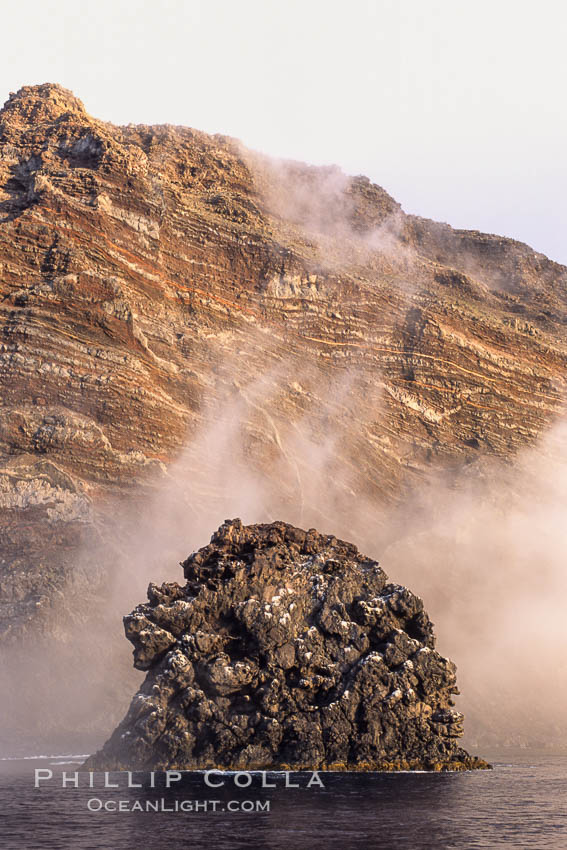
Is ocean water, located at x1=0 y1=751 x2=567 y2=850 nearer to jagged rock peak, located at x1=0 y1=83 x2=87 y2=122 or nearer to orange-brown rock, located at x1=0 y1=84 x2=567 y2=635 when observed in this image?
orange-brown rock, located at x1=0 y1=84 x2=567 y2=635

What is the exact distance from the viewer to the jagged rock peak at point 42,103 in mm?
142875

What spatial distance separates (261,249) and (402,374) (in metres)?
25.5

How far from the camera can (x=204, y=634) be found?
78.6 metres

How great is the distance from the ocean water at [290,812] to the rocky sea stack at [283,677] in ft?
8.38

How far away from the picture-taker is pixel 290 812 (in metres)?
56.2

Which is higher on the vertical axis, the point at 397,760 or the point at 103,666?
the point at 103,666

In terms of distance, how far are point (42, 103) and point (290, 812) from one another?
118722mm

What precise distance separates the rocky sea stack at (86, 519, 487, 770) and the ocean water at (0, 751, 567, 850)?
2554mm

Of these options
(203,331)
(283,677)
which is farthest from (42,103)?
(283,677)

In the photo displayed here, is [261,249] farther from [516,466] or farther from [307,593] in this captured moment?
[307,593]

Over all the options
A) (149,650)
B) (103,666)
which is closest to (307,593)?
(149,650)

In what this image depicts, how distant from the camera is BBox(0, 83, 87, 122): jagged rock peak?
469ft

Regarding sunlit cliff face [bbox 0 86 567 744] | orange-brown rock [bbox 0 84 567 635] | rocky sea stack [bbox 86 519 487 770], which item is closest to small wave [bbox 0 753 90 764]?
sunlit cliff face [bbox 0 86 567 744]

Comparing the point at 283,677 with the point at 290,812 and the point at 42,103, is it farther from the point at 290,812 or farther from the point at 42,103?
the point at 42,103
